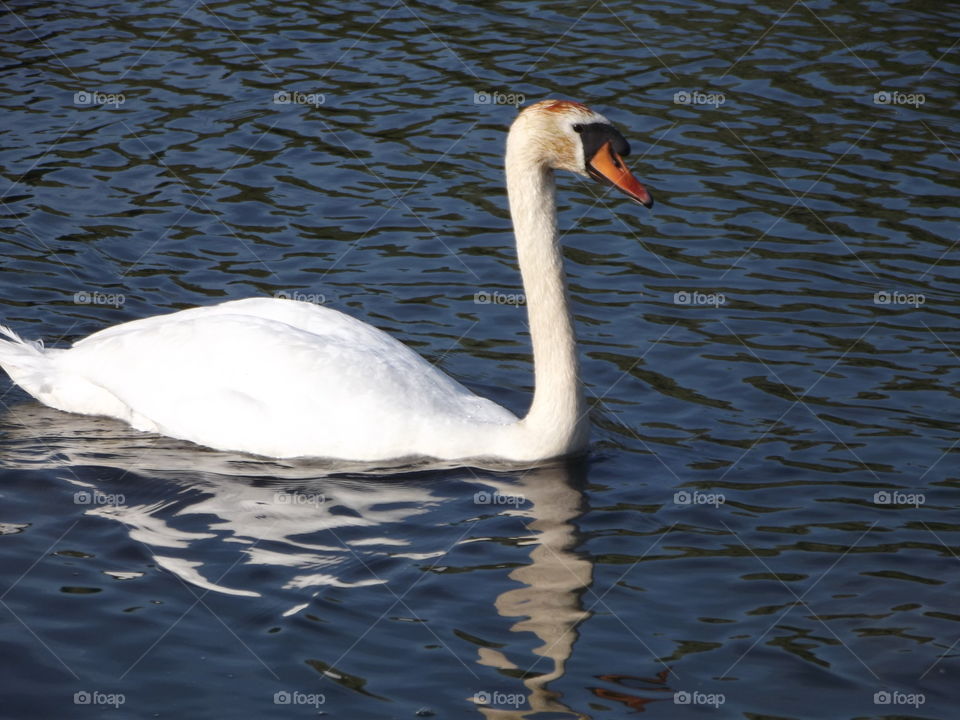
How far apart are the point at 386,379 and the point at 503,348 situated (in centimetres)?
198

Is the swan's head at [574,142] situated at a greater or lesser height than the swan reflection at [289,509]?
greater

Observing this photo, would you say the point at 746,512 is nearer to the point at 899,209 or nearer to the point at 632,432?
the point at 632,432

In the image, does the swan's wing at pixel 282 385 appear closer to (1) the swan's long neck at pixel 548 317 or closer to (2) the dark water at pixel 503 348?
(2) the dark water at pixel 503 348

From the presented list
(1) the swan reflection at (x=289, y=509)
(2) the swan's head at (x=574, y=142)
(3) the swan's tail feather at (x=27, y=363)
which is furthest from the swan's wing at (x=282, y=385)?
(2) the swan's head at (x=574, y=142)

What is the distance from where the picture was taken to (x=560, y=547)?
747 centimetres

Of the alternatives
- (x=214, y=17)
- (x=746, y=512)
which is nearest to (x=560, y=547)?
(x=746, y=512)

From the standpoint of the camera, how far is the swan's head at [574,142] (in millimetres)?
8117

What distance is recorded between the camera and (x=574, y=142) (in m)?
8.12

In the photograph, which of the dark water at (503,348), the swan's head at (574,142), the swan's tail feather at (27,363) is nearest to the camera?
the dark water at (503,348)

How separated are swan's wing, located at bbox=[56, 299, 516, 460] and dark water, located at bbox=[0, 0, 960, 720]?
203 millimetres

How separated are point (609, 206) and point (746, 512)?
16.5 ft

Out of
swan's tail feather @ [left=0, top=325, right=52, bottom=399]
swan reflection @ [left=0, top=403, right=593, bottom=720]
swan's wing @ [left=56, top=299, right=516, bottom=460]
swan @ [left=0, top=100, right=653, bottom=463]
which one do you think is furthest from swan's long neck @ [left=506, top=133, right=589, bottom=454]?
swan's tail feather @ [left=0, top=325, right=52, bottom=399]

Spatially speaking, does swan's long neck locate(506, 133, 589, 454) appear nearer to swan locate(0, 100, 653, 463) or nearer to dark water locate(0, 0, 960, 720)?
swan locate(0, 100, 653, 463)

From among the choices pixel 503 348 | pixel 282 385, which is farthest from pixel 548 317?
pixel 503 348
